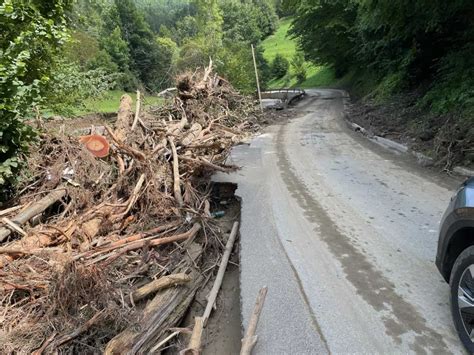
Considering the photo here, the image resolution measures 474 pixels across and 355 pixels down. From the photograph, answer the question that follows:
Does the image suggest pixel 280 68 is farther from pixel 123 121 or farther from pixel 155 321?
pixel 155 321

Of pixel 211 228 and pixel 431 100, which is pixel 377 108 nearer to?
pixel 431 100

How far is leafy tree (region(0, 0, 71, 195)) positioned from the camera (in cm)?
573

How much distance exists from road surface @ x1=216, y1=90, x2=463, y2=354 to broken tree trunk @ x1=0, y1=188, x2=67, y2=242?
3.23m

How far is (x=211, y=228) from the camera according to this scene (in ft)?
20.8

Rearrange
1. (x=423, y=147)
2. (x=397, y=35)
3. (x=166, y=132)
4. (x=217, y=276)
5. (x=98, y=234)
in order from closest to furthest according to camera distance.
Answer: (x=217, y=276), (x=98, y=234), (x=166, y=132), (x=423, y=147), (x=397, y=35)

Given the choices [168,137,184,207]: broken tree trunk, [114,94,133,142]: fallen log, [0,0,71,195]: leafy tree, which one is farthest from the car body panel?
[114,94,133,142]: fallen log

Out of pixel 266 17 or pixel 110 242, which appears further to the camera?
pixel 266 17

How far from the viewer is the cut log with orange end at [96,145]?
781cm

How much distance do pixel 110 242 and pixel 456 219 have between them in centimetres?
454

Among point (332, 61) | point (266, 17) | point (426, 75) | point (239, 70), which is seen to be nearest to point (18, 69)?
point (426, 75)

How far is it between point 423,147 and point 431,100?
137 inches

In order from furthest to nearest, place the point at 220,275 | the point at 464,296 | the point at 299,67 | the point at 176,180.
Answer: the point at 299,67
the point at 176,180
the point at 220,275
the point at 464,296

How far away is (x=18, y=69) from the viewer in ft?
18.9

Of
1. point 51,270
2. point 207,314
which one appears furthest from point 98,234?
point 207,314
